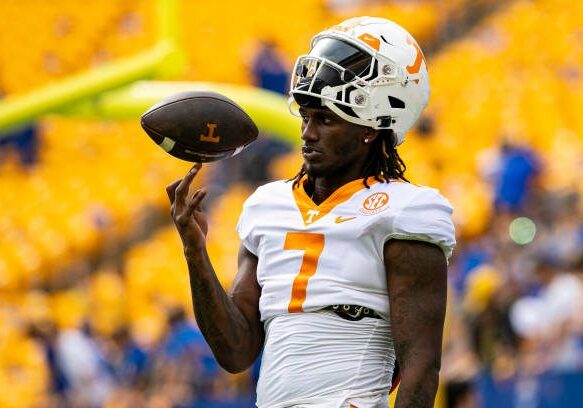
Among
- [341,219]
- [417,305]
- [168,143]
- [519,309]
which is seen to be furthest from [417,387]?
[519,309]

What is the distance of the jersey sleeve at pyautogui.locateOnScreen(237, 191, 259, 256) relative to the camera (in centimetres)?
290

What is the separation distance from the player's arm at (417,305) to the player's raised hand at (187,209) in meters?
0.39

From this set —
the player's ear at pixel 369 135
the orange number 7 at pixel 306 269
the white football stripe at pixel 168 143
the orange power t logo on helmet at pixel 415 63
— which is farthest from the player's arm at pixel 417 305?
the white football stripe at pixel 168 143

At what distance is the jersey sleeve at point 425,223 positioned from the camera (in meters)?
2.64

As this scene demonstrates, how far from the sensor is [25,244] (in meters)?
11.2

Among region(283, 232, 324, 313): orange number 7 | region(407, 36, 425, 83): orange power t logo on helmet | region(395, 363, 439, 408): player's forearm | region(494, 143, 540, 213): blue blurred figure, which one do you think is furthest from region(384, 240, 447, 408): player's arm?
region(494, 143, 540, 213): blue blurred figure

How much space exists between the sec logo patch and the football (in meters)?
0.31

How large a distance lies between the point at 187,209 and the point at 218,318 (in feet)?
0.89

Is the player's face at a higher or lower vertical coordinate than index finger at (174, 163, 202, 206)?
higher

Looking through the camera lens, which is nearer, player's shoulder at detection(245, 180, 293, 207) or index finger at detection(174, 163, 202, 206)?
index finger at detection(174, 163, 202, 206)

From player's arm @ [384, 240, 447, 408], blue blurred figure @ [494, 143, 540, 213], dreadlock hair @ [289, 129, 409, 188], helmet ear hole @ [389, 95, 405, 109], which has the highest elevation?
helmet ear hole @ [389, 95, 405, 109]

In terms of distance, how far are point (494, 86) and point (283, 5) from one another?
4.09 m

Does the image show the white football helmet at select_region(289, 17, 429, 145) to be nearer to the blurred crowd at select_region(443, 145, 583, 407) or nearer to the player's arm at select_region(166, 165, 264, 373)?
the player's arm at select_region(166, 165, 264, 373)

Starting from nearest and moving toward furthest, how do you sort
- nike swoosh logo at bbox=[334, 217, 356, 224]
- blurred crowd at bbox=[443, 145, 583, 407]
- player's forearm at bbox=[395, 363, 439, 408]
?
1. player's forearm at bbox=[395, 363, 439, 408]
2. nike swoosh logo at bbox=[334, 217, 356, 224]
3. blurred crowd at bbox=[443, 145, 583, 407]
